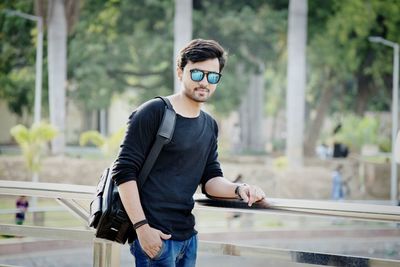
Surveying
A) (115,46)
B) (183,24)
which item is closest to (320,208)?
(183,24)

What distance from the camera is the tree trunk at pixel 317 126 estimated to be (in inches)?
1436

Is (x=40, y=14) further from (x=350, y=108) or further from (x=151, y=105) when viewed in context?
(x=151, y=105)

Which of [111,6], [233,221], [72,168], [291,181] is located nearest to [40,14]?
[111,6]

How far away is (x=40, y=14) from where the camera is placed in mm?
28984

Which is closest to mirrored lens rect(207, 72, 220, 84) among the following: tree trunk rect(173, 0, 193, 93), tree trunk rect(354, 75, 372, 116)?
tree trunk rect(173, 0, 193, 93)

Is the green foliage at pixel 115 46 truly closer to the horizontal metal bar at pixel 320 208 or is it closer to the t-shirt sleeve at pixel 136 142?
the horizontal metal bar at pixel 320 208

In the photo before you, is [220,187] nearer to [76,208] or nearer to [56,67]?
[76,208]

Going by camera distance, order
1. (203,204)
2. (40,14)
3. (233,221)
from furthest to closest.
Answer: (40,14)
(233,221)
(203,204)

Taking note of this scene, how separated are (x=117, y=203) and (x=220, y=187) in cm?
47

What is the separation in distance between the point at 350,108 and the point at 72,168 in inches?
822

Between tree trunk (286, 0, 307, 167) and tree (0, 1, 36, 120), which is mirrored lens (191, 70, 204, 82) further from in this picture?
tree (0, 1, 36, 120)

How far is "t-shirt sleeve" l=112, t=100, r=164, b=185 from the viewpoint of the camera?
9.52ft

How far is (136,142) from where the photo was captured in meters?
2.91

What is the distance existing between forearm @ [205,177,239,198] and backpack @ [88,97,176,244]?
0.38 metres
